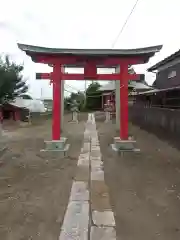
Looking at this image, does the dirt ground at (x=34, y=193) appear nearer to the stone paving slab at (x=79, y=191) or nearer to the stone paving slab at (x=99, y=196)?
the stone paving slab at (x=79, y=191)

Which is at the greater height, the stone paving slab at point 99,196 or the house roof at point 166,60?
the house roof at point 166,60

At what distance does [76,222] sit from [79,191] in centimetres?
139

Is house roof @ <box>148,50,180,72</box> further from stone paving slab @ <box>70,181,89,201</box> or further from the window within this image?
stone paving slab @ <box>70,181,89,201</box>

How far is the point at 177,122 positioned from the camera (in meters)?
9.68

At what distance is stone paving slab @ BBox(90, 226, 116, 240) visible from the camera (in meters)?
3.44

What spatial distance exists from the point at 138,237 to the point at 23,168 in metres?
4.24

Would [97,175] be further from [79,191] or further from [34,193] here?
[34,193]

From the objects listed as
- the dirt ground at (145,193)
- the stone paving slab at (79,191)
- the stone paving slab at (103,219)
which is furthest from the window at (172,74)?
the stone paving slab at (103,219)

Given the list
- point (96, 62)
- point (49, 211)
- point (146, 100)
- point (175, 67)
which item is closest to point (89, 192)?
point (49, 211)

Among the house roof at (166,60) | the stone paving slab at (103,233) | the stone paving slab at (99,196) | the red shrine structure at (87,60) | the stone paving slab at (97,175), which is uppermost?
the house roof at (166,60)

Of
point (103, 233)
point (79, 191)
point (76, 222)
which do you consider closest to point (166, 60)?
point (79, 191)

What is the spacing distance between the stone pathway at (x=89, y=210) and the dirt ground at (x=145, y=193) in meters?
0.14

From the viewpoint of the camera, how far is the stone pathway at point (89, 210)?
3.55 m

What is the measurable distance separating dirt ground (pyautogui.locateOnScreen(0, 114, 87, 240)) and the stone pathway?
0.14 meters
